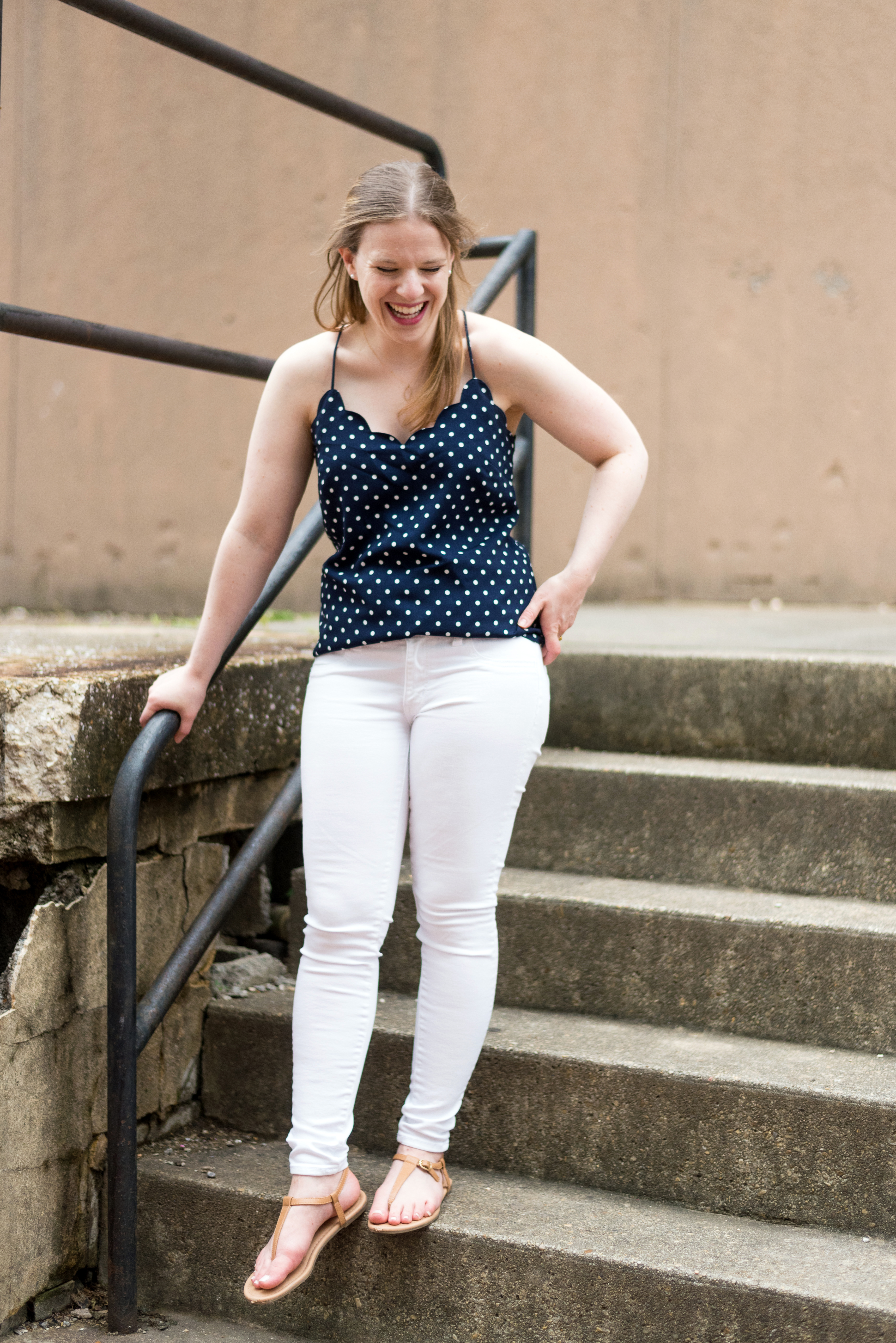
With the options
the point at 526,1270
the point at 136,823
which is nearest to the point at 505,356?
the point at 136,823

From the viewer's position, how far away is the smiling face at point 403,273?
1.64 m

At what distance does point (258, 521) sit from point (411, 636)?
0.31 m

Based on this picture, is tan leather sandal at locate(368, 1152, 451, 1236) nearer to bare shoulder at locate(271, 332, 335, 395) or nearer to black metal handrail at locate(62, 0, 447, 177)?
bare shoulder at locate(271, 332, 335, 395)

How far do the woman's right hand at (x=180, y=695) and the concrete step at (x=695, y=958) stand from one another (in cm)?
63

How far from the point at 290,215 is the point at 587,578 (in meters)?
3.67

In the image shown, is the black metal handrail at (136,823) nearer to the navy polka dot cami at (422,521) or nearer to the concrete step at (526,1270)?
the concrete step at (526,1270)

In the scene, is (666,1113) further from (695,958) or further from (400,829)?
(400,829)

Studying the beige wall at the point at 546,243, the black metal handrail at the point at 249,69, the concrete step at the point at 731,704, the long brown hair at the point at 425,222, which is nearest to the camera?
the long brown hair at the point at 425,222

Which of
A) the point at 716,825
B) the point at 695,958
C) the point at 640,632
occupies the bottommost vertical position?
the point at 695,958

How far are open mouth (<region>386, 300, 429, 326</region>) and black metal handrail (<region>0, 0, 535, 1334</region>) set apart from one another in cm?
48

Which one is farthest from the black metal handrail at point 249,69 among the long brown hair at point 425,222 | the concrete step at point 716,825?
the concrete step at point 716,825

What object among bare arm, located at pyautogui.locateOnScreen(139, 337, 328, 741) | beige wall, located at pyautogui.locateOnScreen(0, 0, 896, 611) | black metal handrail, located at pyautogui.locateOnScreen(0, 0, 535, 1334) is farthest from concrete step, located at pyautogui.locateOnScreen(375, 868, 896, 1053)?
beige wall, located at pyautogui.locateOnScreen(0, 0, 896, 611)

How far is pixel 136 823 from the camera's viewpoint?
184 centimetres

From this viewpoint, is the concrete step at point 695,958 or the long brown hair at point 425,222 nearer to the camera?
the long brown hair at point 425,222
